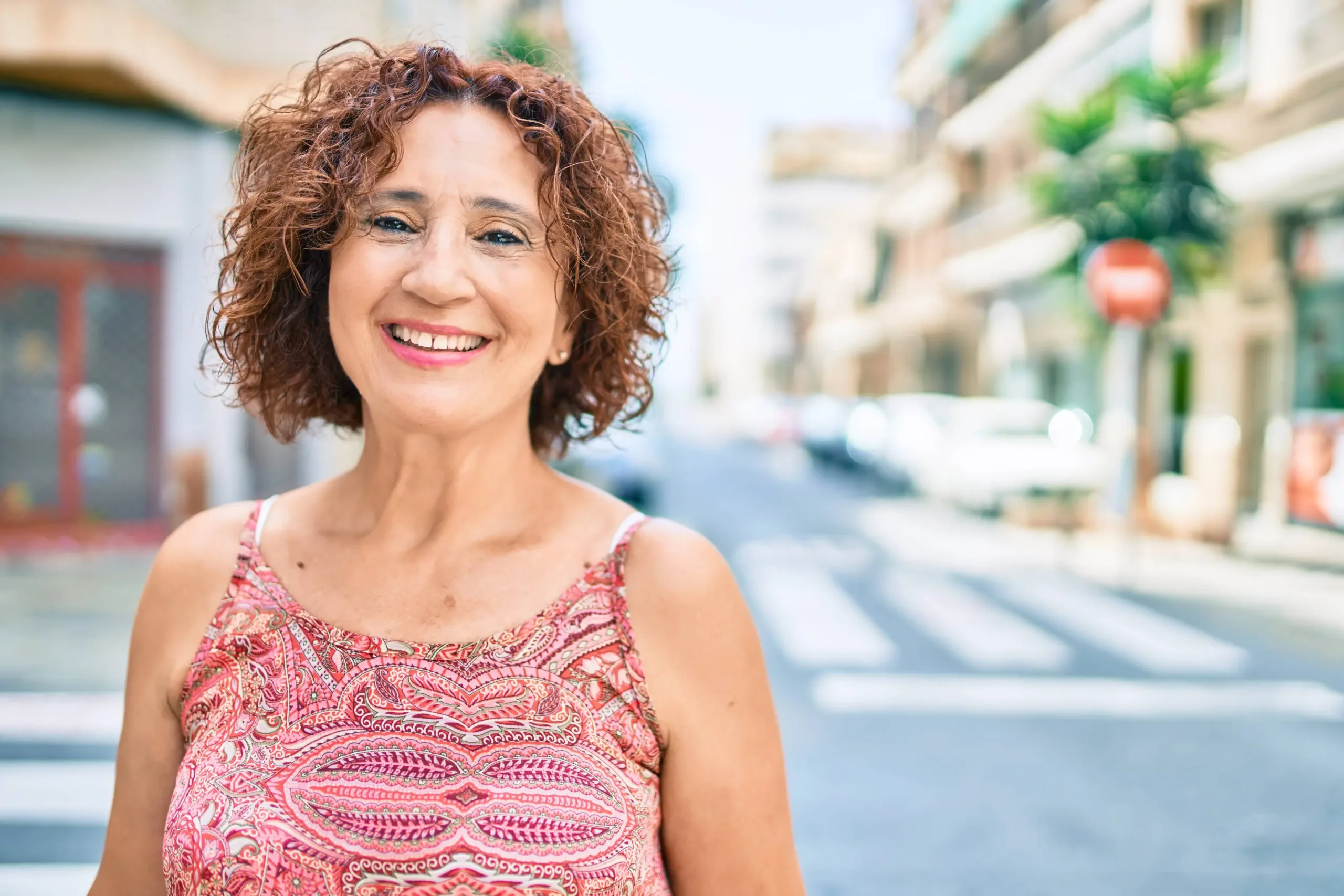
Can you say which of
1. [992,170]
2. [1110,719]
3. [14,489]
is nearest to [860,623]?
[1110,719]

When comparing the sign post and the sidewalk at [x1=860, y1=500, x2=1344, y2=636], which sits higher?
the sign post

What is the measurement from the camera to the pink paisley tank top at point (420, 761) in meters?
1.46

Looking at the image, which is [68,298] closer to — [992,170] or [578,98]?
[578,98]

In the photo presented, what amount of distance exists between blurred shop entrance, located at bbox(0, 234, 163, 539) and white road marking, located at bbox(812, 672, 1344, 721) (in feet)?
26.4

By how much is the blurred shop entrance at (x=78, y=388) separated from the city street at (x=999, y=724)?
129cm

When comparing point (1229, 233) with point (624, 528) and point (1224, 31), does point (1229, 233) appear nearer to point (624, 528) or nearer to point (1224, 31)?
point (1224, 31)

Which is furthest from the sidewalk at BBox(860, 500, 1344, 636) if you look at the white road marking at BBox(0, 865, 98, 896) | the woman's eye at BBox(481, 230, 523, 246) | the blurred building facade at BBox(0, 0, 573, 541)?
the woman's eye at BBox(481, 230, 523, 246)

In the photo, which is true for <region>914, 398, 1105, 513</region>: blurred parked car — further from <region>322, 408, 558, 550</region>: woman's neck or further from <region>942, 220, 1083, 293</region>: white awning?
<region>322, 408, 558, 550</region>: woman's neck

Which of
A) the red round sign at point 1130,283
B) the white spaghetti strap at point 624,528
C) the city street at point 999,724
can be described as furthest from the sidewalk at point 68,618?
the red round sign at point 1130,283

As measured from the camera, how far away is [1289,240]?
47.6 ft

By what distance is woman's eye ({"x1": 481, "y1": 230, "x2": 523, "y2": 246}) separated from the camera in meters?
1.62

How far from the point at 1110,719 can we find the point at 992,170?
71.6 ft

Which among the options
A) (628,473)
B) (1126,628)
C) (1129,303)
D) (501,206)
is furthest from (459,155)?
A: (628,473)

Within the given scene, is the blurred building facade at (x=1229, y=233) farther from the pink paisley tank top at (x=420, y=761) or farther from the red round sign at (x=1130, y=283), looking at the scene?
the pink paisley tank top at (x=420, y=761)
